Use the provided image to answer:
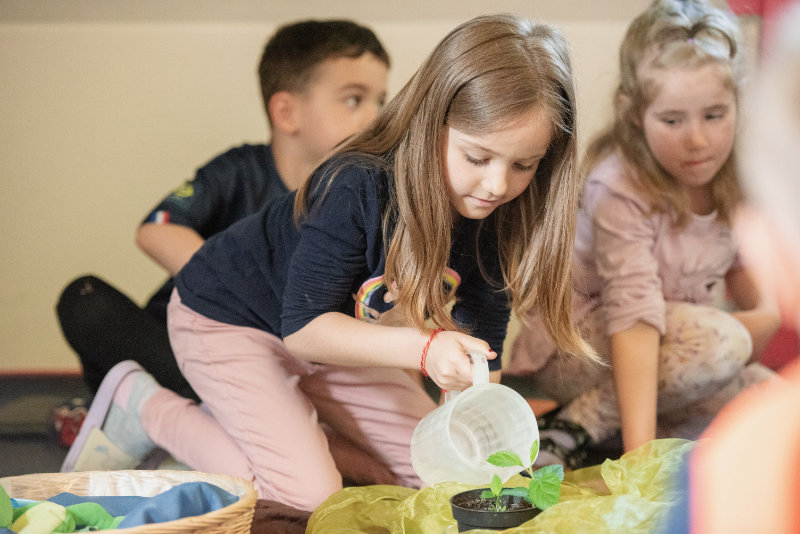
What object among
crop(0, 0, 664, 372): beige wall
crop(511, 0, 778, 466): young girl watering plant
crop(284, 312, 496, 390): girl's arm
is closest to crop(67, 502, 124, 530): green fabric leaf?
crop(284, 312, 496, 390): girl's arm

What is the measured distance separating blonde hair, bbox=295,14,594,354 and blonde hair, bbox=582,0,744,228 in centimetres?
35

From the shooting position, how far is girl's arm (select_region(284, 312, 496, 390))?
0.84 metres

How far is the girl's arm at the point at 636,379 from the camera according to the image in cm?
117

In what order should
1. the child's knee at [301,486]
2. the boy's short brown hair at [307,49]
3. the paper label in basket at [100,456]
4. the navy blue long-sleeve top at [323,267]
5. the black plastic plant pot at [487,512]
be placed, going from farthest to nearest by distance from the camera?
the boy's short brown hair at [307,49], the paper label in basket at [100,456], the child's knee at [301,486], the navy blue long-sleeve top at [323,267], the black plastic plant pot at [487,512]

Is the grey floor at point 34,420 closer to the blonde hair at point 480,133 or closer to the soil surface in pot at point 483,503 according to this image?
the blonde hair at point 480,133

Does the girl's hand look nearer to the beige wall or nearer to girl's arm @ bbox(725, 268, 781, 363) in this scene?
girl's arm @ bbox(725, 268, 781, 363)

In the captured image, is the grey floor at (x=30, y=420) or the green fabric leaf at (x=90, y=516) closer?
the green fabric leaf at (x=90, y=516)

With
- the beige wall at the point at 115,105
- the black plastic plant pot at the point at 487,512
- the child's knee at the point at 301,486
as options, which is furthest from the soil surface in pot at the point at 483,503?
the beige wall at the point at 115,105

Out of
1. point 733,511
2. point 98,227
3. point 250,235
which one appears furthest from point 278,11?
point 733,511

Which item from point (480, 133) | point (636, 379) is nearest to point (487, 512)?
point (480, 133)

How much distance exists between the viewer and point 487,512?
0.71 m

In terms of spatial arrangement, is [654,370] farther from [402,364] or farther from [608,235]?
[402,364]

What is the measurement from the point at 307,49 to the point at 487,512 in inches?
41.8

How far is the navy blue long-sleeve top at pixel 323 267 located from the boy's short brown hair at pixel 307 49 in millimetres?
449
